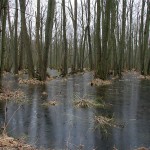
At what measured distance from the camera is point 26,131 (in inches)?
274

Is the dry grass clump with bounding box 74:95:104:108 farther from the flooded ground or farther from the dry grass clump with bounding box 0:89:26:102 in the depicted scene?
the dry grass clump with bounding box 0:89:26:102

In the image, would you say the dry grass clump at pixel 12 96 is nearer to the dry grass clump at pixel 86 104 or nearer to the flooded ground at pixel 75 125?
the flooded ground at pixel 75 125

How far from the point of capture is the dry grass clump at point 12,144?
17.7 feet

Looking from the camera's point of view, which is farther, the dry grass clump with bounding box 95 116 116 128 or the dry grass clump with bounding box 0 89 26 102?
the dry grass clump with bounding box 0 89 26 102

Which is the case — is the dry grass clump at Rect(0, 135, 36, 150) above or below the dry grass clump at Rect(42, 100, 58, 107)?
below

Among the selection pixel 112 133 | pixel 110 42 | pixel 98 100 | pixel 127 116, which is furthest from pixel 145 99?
pixel 110 42

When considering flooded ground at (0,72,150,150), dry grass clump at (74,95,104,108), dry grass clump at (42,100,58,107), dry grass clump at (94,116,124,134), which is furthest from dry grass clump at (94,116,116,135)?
dry grass clump at (42,100,58,107)

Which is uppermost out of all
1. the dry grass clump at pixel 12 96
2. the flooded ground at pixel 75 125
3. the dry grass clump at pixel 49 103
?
the dry grass clump at pixel 12 96

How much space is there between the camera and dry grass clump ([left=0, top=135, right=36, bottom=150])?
213 inches

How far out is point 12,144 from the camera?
5621 mm

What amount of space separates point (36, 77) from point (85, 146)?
1238 cm

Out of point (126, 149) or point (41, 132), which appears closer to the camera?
point (126, 149)

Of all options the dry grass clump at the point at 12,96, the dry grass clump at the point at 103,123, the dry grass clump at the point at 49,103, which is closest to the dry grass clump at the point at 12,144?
the dry grass clump at the point at 103,123

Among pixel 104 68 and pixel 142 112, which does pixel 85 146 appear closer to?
pixel 142 112
